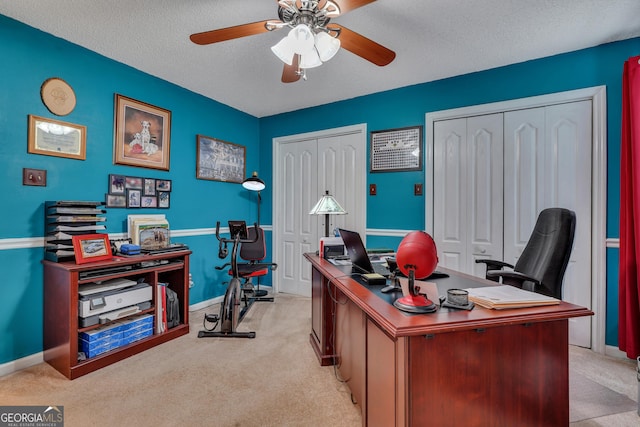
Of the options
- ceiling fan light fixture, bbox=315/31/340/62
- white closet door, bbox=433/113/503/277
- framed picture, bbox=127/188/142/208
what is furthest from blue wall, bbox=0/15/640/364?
ceiling fan light fixture, bbox=315/31/340/62

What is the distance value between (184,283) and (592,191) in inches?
148

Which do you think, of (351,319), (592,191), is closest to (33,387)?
(351,319)

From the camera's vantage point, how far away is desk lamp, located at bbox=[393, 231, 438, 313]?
1158mm

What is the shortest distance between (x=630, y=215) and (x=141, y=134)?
4.30m

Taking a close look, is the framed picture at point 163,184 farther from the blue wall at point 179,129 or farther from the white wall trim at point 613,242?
the white wall trim at point 613,242

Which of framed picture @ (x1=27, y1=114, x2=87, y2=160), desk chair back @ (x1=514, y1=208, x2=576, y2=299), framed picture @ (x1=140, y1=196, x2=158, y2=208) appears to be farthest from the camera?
framed picture @ (x1=140, y1=196, x2=158, y2=208)

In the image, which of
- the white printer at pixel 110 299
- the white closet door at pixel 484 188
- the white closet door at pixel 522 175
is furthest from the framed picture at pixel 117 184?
the white closet door at pixel 522 175

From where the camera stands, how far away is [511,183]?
110 inches

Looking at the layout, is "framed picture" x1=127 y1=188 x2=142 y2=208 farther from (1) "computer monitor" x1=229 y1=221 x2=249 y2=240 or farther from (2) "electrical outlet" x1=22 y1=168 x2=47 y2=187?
(1) "computer monitor" x1=229 y1=221 x2=249 y2=240

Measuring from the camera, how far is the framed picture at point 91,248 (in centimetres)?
214

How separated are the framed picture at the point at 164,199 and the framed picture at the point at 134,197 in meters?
0.21

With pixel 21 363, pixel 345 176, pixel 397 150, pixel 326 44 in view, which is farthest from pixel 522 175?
pixel 21 363

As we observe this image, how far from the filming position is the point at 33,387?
75.8 inches

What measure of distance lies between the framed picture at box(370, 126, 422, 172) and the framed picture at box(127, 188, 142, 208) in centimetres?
253
